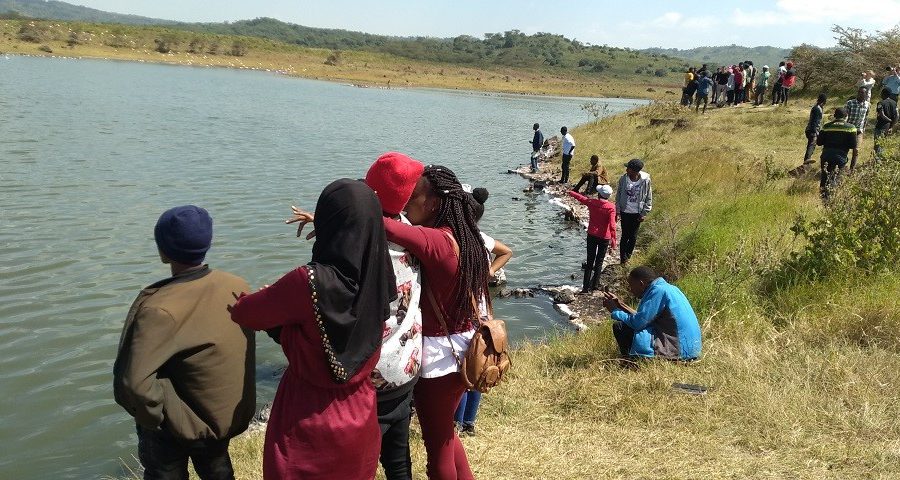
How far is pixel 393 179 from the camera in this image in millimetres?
2828

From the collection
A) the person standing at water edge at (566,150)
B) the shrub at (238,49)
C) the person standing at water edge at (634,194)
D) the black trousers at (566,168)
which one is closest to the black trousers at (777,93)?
the black trousers at (566,168)

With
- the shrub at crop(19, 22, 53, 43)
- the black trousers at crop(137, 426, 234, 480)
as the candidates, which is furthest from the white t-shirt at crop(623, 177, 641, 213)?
the shrub at crop(19, 22, 53, 43)

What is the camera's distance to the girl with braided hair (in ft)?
9.90

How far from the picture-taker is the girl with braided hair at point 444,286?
119 inches

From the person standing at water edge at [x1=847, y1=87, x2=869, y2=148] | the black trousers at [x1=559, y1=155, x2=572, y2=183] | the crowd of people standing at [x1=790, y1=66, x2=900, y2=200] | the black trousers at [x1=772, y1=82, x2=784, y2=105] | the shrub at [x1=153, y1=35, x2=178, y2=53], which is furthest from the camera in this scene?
the shrub at [x1=153, y1=35, x2=178, y2=53]

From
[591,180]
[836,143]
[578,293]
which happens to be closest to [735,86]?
[591,180]

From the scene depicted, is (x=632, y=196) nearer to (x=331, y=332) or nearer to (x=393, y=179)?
(x=393, y=179)

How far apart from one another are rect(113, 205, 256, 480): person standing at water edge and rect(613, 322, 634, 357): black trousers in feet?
12.5

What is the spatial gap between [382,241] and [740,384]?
3.94 meters

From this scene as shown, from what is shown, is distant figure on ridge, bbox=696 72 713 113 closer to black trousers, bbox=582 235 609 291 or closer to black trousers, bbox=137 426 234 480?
black trousers, bbox=582 235 609 291

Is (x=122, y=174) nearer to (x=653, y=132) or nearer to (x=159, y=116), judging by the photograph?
(x=159, y=116)

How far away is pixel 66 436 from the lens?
20.9 ft

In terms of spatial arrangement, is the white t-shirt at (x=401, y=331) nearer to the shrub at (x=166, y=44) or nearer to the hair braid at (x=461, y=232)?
the hair braid at (x=461, y=232)

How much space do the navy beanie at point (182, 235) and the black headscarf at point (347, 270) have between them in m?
0.84
